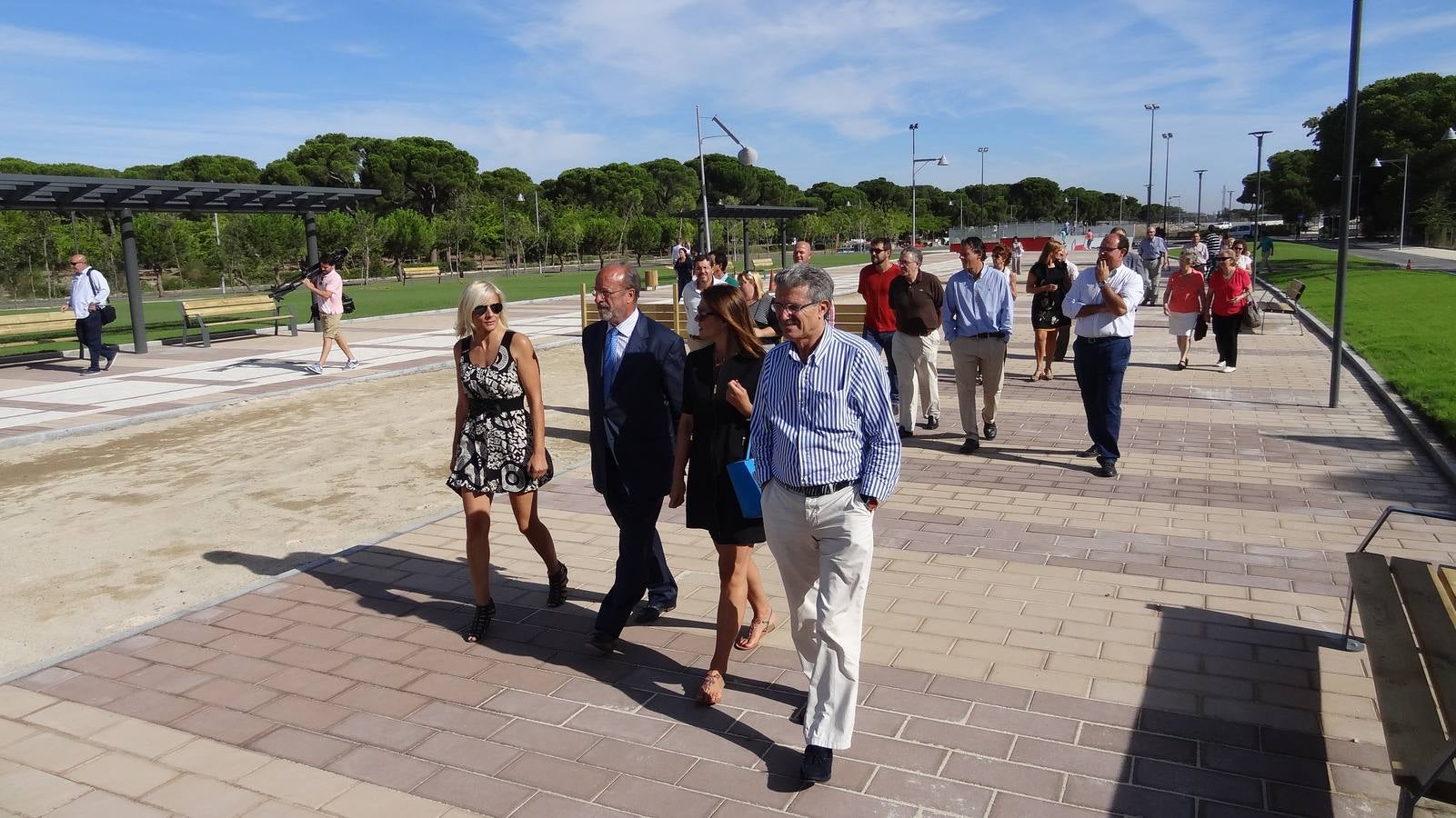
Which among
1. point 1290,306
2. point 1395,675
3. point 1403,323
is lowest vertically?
point 1403,323

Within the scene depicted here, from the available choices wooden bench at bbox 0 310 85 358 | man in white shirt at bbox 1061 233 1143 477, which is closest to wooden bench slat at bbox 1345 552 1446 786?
man in white shirt at bbox 1061 233 1143 477

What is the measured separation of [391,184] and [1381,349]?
70.0m

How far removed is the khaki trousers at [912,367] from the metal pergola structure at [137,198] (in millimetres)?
13387

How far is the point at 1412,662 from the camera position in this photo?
3.14 metres

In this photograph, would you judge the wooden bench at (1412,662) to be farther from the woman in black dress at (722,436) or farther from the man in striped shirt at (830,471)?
the woman in black dress at (722,436)

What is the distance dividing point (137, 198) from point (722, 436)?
17.7m

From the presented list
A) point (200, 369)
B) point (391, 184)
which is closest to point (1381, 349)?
point (200, 369)

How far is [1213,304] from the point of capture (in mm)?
12641

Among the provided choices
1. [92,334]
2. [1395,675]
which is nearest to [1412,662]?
[1395,675]

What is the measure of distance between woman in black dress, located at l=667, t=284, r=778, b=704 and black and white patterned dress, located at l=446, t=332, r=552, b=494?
0.98 metres

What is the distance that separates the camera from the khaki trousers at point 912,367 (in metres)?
8.82

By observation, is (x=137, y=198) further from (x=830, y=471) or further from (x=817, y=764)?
(x=817, y=764)

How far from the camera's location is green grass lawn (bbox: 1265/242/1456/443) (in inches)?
392

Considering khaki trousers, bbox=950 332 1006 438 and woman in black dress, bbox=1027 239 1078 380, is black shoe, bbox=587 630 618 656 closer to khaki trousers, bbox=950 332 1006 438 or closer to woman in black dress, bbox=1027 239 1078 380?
khaki trousers, bbox=950 332 1006 438
